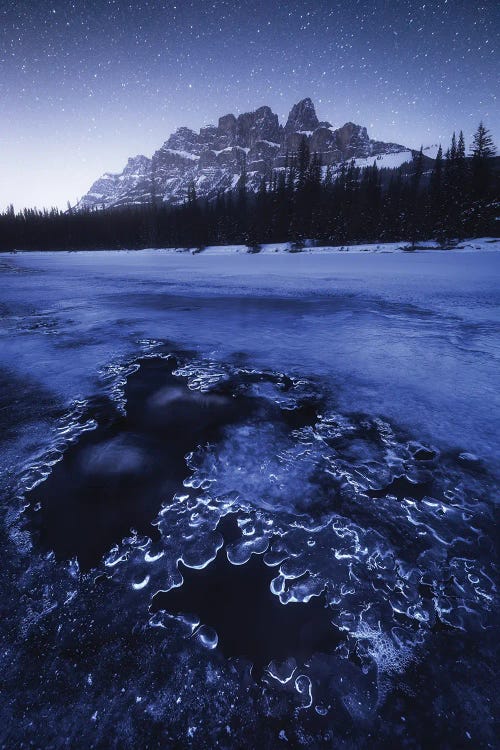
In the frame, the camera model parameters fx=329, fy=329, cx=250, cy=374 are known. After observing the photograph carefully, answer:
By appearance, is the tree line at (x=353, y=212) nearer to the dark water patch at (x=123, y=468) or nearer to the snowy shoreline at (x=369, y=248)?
the snowy shoreline at (x=369, y=248)

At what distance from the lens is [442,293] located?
39.6 feet

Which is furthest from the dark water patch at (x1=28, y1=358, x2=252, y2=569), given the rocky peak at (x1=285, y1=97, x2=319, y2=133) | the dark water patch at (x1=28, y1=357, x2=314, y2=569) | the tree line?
the rocky peak at (x1=285, y1=97, x2=319, y2=133)

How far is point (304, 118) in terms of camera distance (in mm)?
193375

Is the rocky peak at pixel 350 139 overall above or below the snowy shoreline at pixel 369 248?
above

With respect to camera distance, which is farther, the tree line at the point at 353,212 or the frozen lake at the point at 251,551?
the tree line at the point at 353,212

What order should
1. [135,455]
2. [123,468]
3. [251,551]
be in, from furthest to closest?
[135,455] < [123,468] < [251,551]

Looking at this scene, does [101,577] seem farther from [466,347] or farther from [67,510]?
[466,347]

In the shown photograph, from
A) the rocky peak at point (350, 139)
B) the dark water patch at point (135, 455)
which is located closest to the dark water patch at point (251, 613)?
the dark water patch at point (135, 455)

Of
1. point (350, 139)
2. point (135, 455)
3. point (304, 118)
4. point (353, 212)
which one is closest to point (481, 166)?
point (353, 212)

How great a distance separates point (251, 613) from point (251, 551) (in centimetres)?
38

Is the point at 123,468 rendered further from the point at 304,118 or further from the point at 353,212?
the point at 304,118

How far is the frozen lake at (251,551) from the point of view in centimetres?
136

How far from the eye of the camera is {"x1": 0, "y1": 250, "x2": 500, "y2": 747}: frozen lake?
136 cm

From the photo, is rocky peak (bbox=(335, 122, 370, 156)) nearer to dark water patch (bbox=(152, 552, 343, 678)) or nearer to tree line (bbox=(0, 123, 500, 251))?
tree line (bbox=(0, 123, 500, 251))
